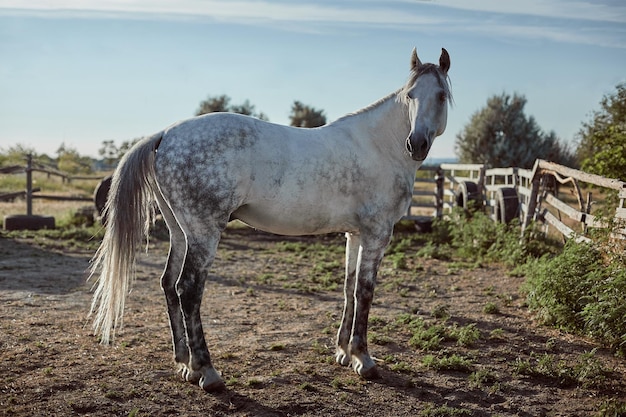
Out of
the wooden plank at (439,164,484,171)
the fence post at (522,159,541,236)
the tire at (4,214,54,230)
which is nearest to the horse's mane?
the fence post at (522,159,541,236)

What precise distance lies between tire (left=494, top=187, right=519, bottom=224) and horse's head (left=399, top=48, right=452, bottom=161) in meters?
6.73

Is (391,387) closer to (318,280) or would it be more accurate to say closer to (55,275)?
(318,280)

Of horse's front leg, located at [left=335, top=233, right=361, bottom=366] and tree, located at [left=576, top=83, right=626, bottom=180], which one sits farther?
tree, located at [left=576, top=83, right=626, bottom=180]

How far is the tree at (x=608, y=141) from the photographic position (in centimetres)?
1135

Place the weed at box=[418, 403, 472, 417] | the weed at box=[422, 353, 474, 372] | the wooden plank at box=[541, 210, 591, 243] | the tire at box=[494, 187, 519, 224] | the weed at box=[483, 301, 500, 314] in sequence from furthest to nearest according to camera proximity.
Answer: the tire at box=[494, 187, 519, 224], the wooden plank at box=[541, 210, 591, 243], the weed at box=[483, 301, 500, 314], the weed at box=[422, 353, 474, 372], the weed at box=[418, 403, 472, 417]

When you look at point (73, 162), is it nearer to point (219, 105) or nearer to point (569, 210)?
point (219, 105)

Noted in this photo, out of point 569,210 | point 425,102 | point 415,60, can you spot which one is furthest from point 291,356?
point 569,210

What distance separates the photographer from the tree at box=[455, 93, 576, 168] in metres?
27.5

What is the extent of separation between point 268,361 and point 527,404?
80.5 inches

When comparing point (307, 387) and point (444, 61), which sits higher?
point (444, 61)

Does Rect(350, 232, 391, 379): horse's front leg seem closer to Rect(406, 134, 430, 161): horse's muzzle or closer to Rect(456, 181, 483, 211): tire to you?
Rect(406, 134, 430, 161): horse's muzzle

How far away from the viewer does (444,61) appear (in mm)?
4441

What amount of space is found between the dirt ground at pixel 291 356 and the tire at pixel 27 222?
4673mm

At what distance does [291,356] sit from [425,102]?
7.93 feet
